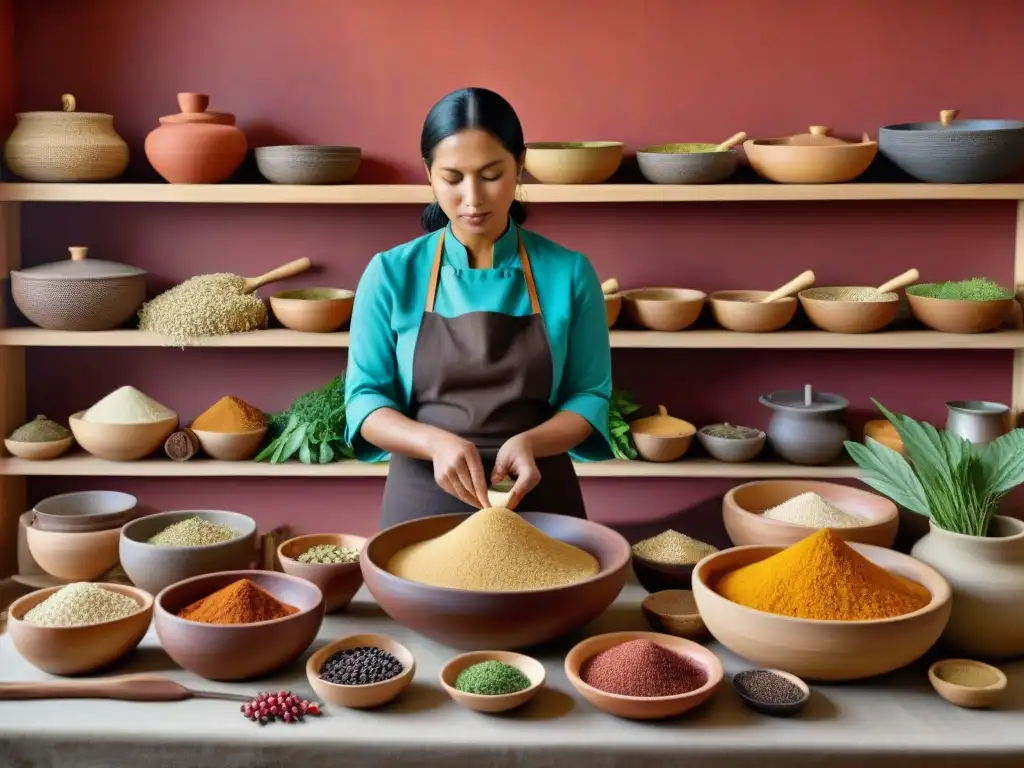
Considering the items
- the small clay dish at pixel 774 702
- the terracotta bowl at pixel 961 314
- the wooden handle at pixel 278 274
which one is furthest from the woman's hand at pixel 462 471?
the terracotta bowl at pixel 961 314

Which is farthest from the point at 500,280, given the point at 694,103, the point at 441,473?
the point at 694,103

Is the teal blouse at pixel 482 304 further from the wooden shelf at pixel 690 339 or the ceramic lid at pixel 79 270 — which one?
the ceramic lid at pixel 79 270

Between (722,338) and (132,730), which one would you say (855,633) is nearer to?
(132,730)

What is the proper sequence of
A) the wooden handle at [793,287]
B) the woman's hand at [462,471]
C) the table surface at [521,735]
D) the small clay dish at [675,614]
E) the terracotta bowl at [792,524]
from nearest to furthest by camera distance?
1. the table surface at [521,735]
2. the small clay dish at [675,614]
3. the woman's hand at [462,471]
4. the terracotta bowl at [792,524]
5. the wooden handle at [793,287]

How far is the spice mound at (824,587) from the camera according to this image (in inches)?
57.6

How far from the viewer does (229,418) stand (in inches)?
146

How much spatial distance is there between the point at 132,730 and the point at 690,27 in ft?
10.0

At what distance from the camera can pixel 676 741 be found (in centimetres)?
135

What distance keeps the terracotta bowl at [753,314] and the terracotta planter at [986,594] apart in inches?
80.8

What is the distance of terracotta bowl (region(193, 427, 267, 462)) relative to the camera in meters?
3.68

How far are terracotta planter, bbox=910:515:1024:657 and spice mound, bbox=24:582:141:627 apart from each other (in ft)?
3.85

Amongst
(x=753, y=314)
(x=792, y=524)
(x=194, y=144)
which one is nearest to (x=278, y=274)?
(x=194, y=144)

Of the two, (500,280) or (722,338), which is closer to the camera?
(500,280)

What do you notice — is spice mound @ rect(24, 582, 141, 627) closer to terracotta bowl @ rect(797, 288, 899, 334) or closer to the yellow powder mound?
the yellow powder mound
